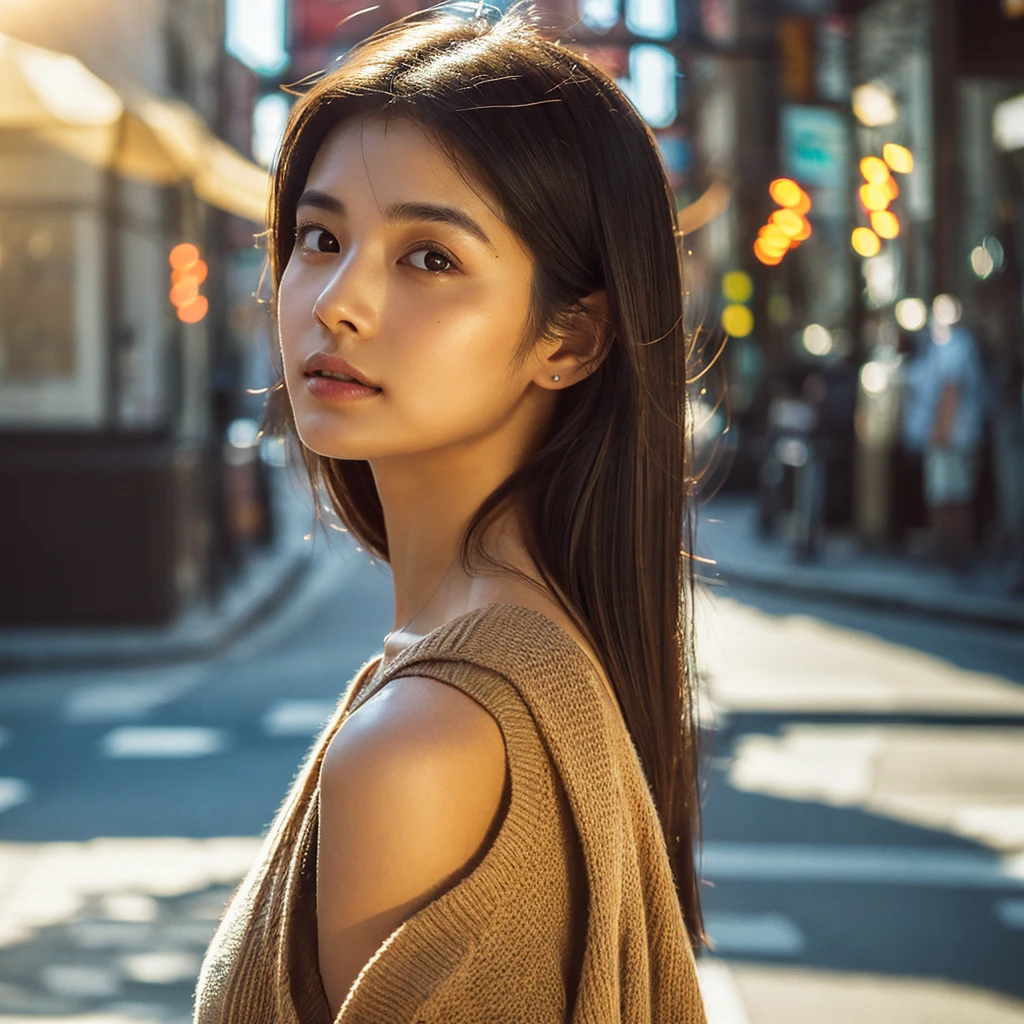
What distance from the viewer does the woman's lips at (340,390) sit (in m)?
1.46

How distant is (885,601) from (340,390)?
11098 millimetres

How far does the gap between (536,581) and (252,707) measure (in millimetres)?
6985

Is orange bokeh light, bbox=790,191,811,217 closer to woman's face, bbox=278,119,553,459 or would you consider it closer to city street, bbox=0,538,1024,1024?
city street, bbox=0,538,1024,1024

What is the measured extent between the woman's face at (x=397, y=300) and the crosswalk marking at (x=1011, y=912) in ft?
12.6

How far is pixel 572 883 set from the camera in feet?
4.13

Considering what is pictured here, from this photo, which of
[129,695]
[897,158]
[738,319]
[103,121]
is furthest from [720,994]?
[738,319]

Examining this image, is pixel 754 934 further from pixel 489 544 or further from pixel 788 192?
pixel 788 192

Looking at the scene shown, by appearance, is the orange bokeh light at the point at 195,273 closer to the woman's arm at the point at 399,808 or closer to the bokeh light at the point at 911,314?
the bokeh light at the point at 911,314

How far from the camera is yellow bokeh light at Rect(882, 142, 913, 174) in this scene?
49.6 feet

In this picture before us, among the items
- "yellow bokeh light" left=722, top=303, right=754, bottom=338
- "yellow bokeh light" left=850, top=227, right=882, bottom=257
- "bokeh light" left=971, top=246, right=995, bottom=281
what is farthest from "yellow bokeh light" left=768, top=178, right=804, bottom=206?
"yellow bokeh light" left=722, top=303, right=754, bottom=338

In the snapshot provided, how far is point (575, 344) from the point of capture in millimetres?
1566

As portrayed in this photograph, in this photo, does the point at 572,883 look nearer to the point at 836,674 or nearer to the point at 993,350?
the point at 836,674

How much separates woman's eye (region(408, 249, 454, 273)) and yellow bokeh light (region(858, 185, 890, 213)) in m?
14.7

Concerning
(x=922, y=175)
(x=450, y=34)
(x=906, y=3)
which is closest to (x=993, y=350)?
(x=922, y=175)
